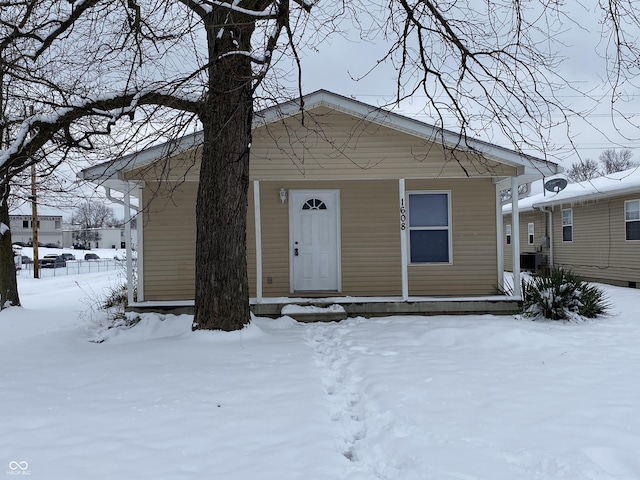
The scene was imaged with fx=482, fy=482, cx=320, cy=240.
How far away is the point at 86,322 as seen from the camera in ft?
32.1

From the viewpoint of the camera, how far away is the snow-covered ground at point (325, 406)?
3.05 meters

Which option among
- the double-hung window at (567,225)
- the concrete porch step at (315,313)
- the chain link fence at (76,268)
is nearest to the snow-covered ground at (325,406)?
the concrete porch step at (315,313)

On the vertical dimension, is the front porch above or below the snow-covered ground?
above

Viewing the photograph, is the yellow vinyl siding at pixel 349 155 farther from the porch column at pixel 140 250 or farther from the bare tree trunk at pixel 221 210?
the porch column at pixel 140 250

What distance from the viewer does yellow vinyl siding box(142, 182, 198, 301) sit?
9945mm

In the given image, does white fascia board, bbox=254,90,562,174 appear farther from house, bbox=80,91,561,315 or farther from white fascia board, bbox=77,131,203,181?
white fascia board, bbox=77,131,203,181

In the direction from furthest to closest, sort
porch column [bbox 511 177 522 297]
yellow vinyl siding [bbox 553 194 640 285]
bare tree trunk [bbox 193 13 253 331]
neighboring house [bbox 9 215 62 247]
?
neighboring house [bbox 9 215 62 247]
yellow vinyl siding [bbox 553 194 640 285]
porch column [bbox 511 177 522 297]
bare tree trunk [bbox 193 13 253 331]

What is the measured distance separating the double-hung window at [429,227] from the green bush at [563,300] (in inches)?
80.6

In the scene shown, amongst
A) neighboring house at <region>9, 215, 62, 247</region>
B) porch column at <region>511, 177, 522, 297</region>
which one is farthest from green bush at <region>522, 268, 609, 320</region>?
neighboring house at <region>9, 215, 62, 247</region>

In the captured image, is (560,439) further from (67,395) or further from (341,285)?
(341,285)

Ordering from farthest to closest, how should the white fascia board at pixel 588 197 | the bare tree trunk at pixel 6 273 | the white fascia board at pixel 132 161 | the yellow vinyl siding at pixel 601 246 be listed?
the yellow vinyl siding at pixel 601 246, the white fascia board at pixel 588 197, the bare tree trunk at pixel 6 273, the white fascia board at pixel 132 161

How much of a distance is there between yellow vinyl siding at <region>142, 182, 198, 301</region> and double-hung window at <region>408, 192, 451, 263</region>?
15.2 feet

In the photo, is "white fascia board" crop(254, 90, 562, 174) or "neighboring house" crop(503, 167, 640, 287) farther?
"neighboring house" crop(503, 167, 640, 287)

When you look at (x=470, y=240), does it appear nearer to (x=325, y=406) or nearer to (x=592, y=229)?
(x=325, y=406)
